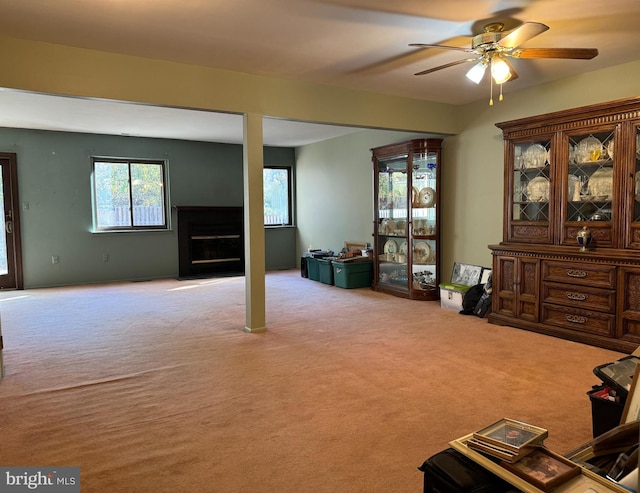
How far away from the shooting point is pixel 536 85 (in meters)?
4.97

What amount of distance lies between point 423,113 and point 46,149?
5.85m

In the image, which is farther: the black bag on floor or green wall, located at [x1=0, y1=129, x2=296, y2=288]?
green wall, located at [x1=0, y1=129, x2=296, y2=288]

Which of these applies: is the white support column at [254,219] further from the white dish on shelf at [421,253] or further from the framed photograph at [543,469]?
the framed photograph at [543,469]

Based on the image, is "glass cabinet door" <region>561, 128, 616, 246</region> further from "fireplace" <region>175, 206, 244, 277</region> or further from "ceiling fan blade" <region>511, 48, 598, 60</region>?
"fireplace" <region>175, 206, 244, 277</region>

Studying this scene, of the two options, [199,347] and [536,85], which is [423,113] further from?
[199,347]

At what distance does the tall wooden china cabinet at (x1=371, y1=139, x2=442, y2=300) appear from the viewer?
20.2 ft

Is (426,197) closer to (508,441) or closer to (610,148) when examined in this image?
(610,148)

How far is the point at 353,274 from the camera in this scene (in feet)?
23.3

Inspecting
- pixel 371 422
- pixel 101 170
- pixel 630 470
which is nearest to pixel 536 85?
pixel 371 422

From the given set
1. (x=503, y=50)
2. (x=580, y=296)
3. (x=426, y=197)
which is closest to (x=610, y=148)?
(x=580, y=296)

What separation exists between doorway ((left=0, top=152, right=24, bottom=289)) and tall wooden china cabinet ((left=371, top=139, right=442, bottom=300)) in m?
5.55

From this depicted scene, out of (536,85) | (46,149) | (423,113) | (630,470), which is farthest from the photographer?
(46,149)

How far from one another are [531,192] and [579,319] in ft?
4.41

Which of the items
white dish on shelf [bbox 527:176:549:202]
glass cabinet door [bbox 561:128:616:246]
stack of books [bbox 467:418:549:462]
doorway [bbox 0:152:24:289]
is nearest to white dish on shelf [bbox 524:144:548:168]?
white dish on shelf [bbox 527:176:549:202]
